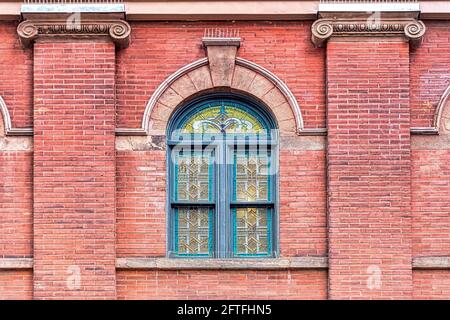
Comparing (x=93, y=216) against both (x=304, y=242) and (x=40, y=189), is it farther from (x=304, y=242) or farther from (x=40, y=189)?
(x=304, y=242)

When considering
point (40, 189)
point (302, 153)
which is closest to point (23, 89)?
point (40, 189)

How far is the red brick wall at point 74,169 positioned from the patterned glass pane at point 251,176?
5.58 feet

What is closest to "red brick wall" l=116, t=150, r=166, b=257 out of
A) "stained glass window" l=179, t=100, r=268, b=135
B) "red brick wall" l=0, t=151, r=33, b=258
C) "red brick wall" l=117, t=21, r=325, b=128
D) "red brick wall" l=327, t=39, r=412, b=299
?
"red brick wall" l=117, t=21, r=325, b=128

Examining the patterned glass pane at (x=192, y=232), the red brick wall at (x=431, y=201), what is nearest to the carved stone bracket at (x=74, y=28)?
the patterned glass pane at (x=192, y=232)

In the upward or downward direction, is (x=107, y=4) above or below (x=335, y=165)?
A: above

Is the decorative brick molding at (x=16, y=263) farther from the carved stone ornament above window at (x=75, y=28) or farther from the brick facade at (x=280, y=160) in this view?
the carved stone ornament above window at (x=75, y=28)

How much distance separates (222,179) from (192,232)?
32.1 inches

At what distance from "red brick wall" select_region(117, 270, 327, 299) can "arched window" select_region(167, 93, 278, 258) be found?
0.37 meters

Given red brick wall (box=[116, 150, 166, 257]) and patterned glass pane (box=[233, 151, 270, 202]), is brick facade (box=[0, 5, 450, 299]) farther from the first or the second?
patterned glass pane (box=[233, 151, 270, 202])

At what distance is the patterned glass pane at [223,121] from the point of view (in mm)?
16578

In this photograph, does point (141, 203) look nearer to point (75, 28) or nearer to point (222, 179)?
point (222, 179)

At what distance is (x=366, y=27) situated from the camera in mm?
16250

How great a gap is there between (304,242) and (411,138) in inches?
78.0

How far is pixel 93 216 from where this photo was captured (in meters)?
15.9
